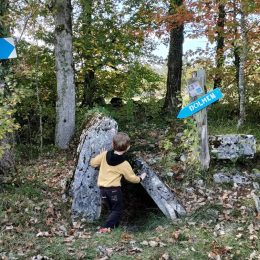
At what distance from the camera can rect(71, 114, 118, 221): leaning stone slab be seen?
715 centimetres

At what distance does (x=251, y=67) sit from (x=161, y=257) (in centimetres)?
836

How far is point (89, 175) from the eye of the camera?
7289 mm

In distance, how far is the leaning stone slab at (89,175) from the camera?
7.15m

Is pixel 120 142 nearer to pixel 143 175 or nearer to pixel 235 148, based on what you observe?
pixel 143 175

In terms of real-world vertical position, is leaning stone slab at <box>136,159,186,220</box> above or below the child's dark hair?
below

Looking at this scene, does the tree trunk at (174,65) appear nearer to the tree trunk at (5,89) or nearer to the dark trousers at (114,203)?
the tree trunk at (5,89)

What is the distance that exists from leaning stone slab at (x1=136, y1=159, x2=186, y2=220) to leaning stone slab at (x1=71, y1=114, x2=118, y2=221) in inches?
36.2

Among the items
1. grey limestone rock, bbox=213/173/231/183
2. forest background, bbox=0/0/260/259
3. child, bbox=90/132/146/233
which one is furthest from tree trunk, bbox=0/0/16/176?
grey limestone rock, bbox=213/173/231/183

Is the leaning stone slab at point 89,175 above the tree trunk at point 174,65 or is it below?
below

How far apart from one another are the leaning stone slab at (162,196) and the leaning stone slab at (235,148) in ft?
5.41

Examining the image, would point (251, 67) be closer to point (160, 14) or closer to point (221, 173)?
point (160, 14)

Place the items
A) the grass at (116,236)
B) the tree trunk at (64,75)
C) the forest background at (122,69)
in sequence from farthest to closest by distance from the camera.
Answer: the tree trunk at (64,75)
the forest background at (122,69)
the grass at (116,236)

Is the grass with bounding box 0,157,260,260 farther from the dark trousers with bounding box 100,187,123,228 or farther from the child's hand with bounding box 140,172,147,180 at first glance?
the child's hand with bounding box 140,172,147,180

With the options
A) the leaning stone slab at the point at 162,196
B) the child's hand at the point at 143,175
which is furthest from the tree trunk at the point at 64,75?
the child's hand at the point at 143,175
